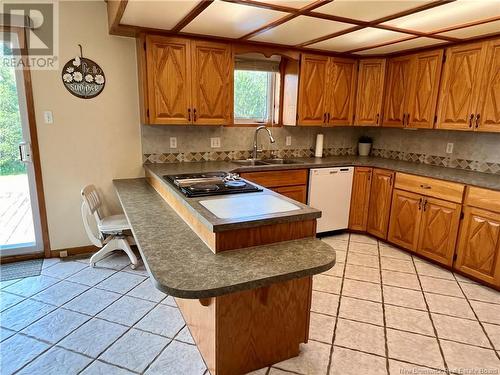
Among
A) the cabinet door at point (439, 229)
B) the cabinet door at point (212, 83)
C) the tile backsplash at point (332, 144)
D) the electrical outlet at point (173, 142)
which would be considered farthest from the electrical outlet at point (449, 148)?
the electrical outlet at point (173, 142)

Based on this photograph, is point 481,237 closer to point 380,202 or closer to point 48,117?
point 380,202

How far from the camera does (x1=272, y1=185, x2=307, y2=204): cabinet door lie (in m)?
3.62

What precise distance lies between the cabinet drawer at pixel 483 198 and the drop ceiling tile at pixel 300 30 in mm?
1845

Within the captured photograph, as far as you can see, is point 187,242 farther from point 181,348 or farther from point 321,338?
point 321,338

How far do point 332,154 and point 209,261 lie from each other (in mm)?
3392

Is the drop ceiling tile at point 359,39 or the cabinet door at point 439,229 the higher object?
the drop ceiling tile at point 359,39

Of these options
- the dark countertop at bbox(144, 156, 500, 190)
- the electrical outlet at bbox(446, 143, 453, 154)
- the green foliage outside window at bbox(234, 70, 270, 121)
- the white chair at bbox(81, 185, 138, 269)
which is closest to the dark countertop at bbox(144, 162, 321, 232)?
the dark countertop at bbox(144, 156, 500, 190)

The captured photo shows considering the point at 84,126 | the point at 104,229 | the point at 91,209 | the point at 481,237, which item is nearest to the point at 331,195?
the point at 481,237

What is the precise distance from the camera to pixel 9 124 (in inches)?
118

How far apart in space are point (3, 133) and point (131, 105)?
1.19 meters

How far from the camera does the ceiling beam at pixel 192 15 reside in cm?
223

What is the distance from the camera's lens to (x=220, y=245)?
168cm

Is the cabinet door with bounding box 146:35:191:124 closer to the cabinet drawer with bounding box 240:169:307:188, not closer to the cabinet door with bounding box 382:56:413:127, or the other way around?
the cabinet drawer with bounding box 240:169:307:188

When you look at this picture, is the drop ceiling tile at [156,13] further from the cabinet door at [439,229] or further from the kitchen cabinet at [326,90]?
the cabinet door at [439,229]
